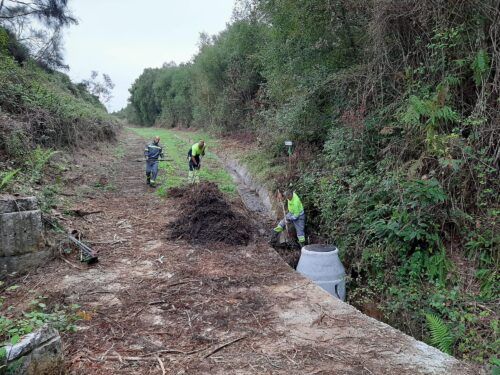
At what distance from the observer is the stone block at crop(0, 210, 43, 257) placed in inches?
212

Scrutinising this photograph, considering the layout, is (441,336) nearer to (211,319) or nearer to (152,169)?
(211,319)

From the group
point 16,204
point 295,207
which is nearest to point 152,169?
point 295,207

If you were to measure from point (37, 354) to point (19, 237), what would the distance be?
2.95 meters

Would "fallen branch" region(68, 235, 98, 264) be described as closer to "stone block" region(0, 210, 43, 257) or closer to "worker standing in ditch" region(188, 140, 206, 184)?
"stone block" region(0, 210, 43, 257)

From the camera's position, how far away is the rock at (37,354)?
2941 millimetres

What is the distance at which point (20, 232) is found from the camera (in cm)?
551

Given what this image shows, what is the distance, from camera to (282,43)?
1142cm

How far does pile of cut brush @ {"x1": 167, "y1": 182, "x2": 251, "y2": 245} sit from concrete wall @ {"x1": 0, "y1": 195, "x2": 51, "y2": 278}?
2394 mm

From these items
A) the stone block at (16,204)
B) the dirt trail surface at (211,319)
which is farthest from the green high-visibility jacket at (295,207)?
the stone block at (16,204)

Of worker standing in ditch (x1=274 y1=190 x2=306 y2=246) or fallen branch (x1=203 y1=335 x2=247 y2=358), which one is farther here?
worker standing in ditch (x1=274 y1=190 x2=306 y2=246)

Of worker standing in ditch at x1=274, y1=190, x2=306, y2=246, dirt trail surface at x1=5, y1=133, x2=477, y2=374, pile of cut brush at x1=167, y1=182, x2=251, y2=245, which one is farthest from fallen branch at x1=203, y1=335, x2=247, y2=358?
worker standing in ditch at x1=274, y1=190, x2=306, y2=246

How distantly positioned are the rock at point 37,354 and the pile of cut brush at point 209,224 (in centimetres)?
401

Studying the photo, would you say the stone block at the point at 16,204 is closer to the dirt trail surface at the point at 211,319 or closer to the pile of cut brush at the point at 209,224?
the dirt trail surface at the point at 211,319

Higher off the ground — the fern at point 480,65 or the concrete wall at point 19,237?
A: the fern at point 480,65
